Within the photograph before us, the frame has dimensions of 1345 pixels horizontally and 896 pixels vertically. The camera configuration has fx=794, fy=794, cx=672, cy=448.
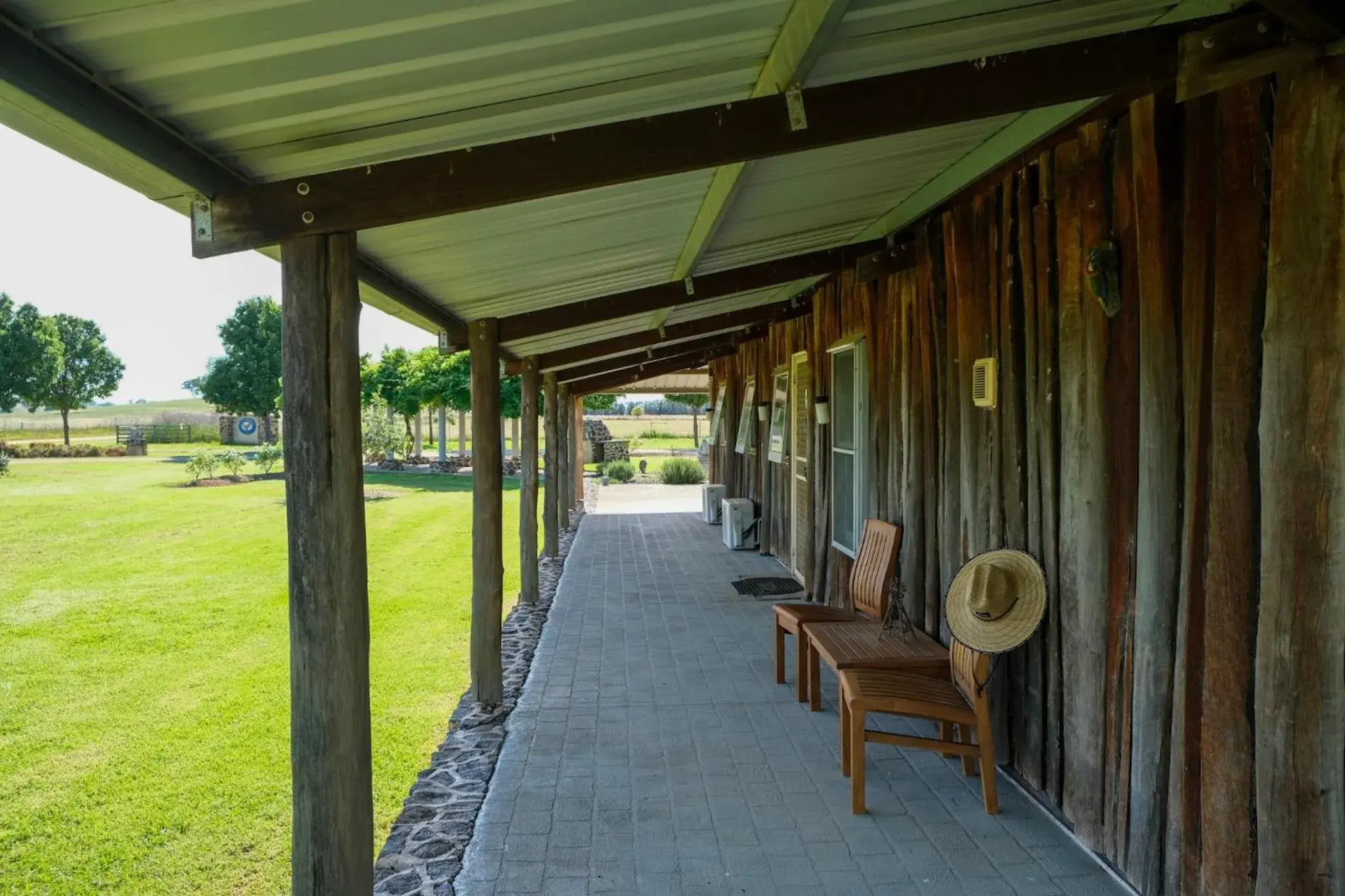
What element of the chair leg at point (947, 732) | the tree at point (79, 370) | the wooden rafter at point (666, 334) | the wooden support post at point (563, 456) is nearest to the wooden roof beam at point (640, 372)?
the wooden support post at point (563, 456)

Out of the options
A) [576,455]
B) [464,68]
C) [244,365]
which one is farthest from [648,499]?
[244,365]

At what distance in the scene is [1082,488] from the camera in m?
2.61

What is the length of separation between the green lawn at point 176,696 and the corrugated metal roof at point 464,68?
7.88ft

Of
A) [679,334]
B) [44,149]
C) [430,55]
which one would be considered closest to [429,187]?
[430,55]

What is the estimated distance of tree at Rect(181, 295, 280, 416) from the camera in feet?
116

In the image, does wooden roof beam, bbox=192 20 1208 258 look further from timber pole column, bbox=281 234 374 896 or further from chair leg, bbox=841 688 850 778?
chair leg, bbox=841 688 850 778

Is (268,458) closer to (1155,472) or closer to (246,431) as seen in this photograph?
(246,431)

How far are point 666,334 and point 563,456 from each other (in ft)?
15.2

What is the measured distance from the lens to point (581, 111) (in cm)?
216

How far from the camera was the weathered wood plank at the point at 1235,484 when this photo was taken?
1948 mm

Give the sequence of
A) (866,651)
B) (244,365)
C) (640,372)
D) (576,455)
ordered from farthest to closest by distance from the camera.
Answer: (244,365)
(576,455)
(640,372)
(866,651)

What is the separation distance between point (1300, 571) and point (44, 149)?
2.84 meters

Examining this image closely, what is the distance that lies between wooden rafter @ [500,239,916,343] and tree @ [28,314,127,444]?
118 feet

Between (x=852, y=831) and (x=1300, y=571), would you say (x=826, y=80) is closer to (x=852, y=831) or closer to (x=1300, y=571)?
(x=1300, y=571)
